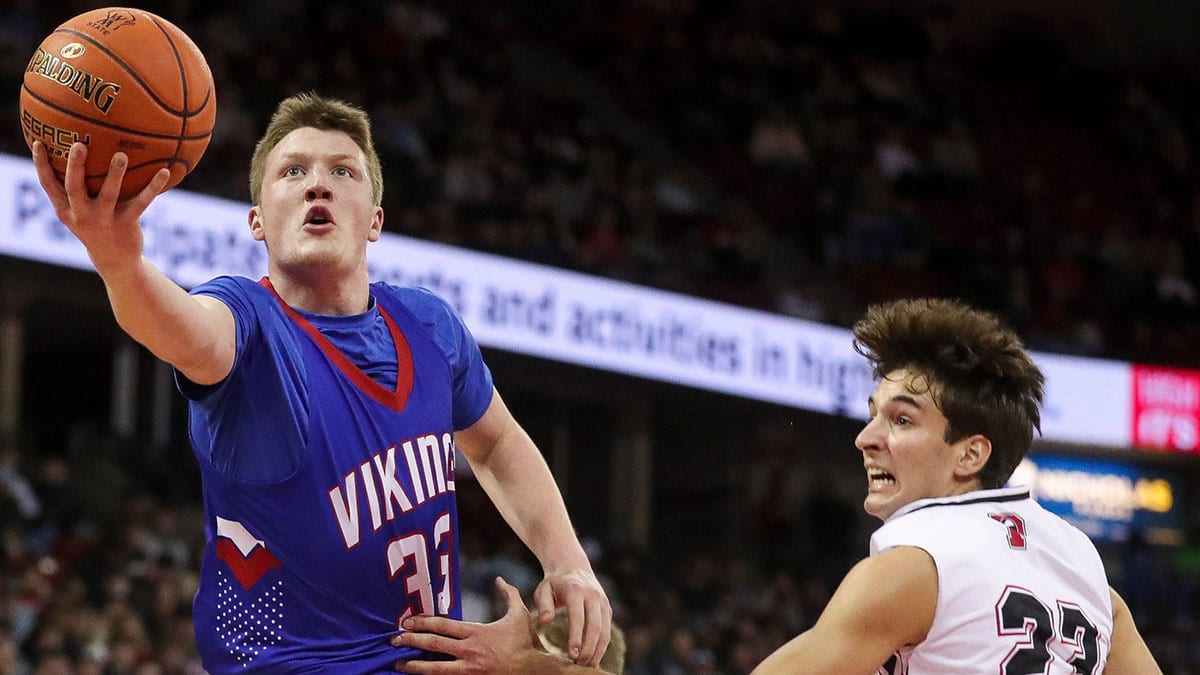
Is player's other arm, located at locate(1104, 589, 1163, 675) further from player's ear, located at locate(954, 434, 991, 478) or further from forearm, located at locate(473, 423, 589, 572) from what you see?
forearm, located at locate(473, 423, 589, 572)

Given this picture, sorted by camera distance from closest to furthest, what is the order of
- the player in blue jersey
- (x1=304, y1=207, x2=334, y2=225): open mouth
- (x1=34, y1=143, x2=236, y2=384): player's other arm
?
(x1=34, y1=143, x2=236, y2=384): player's other arm < the player in blue jersey < (x1=304, y1=207, x2=334, y2=225): open mouth

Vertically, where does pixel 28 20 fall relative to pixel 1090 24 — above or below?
below

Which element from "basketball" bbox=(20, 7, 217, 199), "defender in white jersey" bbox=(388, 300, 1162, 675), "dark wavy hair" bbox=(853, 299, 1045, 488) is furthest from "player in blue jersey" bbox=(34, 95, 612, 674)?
"dark wavy hair" bbox=(853, 299, 1045, 488)

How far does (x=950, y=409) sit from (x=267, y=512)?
138 centimetres

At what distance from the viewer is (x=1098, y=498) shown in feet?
60.8

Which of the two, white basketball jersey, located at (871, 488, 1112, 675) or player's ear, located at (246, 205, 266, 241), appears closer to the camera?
white basketball jersey, located at (871, 488, 1112, 675)

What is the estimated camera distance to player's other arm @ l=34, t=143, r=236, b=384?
2695 mm

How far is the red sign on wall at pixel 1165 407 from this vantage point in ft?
54.4

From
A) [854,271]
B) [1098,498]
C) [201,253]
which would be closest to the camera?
[201,253]

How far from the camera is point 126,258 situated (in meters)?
2.72

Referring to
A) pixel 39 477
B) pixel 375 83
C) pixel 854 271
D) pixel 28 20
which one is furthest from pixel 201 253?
pixel 854 271

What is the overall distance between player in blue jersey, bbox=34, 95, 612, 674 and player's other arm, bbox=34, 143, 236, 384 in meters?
0.01

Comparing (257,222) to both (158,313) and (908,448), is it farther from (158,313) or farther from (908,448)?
(908,448)

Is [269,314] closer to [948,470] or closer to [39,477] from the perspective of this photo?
[948,470]
